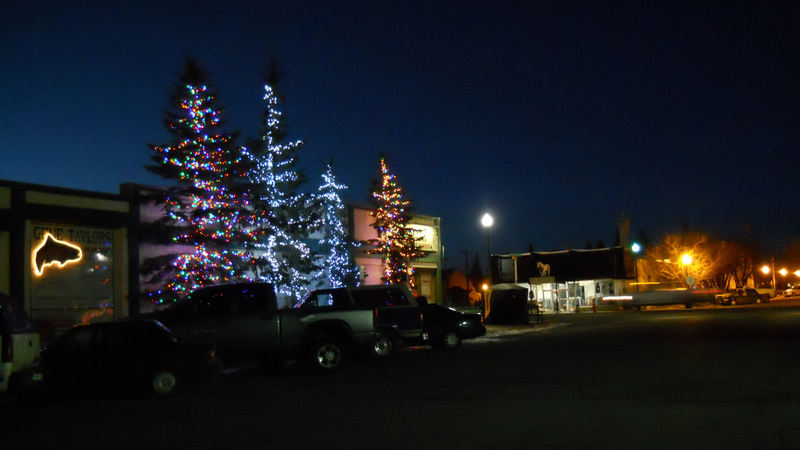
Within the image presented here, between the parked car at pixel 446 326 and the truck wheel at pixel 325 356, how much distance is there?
21.2ft

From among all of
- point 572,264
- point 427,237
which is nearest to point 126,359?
point 427,237

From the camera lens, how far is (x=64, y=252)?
22.3 m

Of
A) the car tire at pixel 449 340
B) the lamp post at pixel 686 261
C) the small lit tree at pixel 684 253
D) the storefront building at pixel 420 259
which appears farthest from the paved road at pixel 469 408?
the small lit tree at pixel 684 253

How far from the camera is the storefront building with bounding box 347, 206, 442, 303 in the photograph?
127 ft

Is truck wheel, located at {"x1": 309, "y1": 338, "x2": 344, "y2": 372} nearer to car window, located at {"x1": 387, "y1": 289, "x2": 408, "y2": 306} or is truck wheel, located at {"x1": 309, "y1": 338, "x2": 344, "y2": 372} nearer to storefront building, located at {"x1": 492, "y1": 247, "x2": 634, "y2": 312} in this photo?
car window, located at {"x1": 387, "y1": 289, "x2": 408, "y2": 306}

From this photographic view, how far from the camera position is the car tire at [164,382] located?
13.2 metres

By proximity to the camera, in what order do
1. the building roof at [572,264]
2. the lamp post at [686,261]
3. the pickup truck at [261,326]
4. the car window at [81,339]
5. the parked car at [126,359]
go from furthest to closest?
the lamp post at [686,261]
the building roof at [572,264]
the pickup truck at [261,326]
the car window at [81,339]
the parked car at [126,359]

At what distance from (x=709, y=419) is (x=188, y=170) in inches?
791

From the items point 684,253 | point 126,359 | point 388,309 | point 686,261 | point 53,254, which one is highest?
point 684,253

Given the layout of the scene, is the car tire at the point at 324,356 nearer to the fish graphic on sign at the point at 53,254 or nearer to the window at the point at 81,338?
the window at the point at 81,338

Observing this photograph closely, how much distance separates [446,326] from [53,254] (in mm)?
12512

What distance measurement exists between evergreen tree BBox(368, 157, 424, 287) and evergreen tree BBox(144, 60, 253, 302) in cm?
1327

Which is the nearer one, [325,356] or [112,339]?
[112,339]

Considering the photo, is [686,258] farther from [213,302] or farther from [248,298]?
[213,302]
